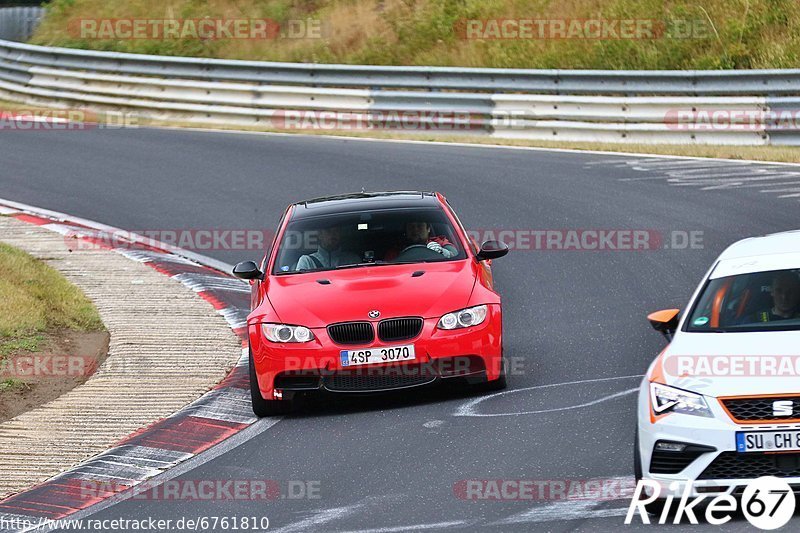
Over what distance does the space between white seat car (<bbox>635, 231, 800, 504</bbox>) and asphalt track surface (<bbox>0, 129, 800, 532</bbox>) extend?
1.86ft

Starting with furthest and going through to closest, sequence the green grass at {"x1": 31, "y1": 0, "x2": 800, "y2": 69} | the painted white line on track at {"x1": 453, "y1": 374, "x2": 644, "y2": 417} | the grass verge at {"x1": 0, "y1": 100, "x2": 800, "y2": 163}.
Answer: the green grass at {"x1": 31, "y1": 0, "x2": 800, "y2": 69} < the grass verge at {"x1": 0, "y1": 100, "x2": 800, "y2": 163} < the painted white line on track at {"x1": 453, "y1": 374, "x2": 644, "y2": 417}

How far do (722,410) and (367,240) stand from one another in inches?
194

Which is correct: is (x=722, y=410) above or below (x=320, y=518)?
above

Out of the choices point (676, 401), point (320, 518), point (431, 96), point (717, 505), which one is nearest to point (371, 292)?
point (320, 518)

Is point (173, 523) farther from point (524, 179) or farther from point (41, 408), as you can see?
point (524, 179)

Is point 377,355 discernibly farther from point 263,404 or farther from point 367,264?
point 367,264

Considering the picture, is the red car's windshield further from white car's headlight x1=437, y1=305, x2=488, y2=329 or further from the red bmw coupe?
white car's headlight x1=437, y1=305, x2=488, y2=329

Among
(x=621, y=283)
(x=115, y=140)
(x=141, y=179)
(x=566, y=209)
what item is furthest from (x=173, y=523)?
(x=115, y=140)

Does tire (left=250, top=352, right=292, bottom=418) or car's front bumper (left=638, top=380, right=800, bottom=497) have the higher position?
car's front bumper (left=638, top=380, right=800, bottom=497)

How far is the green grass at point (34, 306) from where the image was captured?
12.5 m

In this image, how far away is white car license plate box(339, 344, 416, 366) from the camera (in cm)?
Result: 986

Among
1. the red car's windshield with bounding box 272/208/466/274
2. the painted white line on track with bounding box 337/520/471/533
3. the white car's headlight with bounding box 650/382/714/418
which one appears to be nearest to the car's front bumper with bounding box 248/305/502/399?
the red car's windshield with bounding box 272/208/466/274

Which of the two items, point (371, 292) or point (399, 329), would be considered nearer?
point (399, 329)

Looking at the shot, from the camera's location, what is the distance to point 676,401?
711cm
